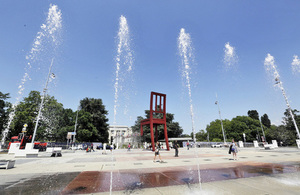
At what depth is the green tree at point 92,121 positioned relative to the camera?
4842cm

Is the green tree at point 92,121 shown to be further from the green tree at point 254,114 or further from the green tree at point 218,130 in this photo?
the green tree at point 254,114

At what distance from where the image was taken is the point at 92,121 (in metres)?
52.8

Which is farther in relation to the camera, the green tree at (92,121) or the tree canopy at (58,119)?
the green tree at (92,121)

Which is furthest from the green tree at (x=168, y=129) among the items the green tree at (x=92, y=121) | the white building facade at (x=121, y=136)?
the green tree at (x=92, y=121)

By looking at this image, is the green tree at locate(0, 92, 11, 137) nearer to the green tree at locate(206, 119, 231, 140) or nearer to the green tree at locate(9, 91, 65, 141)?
the green tree at locate(9, 91, 65, 141)

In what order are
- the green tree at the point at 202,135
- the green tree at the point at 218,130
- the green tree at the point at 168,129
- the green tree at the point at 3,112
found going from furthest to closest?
the green tree at the point at 202,135 → the green tree at the point at 218,130 → the green tree at the point at 168,129 → the green tree at the point at 3,112

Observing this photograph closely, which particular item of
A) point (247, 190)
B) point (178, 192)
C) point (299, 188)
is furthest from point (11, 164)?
point (299, 188)

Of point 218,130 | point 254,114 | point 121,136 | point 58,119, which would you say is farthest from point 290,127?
point 58,119

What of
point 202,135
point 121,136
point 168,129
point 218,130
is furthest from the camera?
point 202,135

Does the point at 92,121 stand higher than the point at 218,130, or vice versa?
the point at 92,121

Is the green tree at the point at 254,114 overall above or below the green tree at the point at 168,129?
above

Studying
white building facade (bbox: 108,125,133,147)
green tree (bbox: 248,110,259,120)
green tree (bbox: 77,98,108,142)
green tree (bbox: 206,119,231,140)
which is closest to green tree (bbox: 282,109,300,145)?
green tree (bbox: 206,119,231,140)

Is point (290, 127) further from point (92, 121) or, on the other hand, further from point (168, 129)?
point (92, 121)

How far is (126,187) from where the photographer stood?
5.09 m
